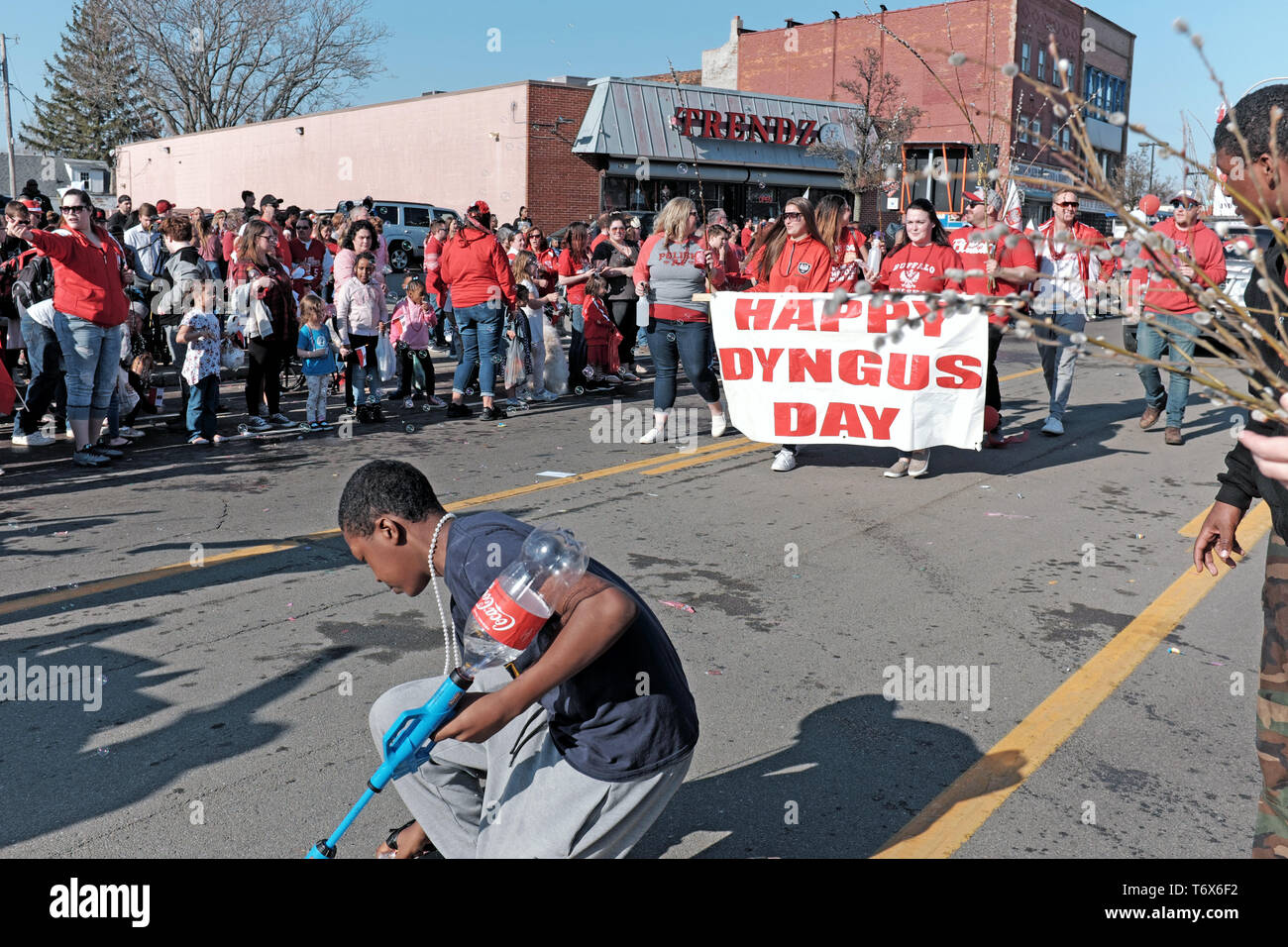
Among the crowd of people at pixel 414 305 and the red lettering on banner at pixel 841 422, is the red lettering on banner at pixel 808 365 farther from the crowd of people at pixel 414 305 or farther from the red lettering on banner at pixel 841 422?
the crowd of people at pixel 414 305

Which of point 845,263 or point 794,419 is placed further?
point 845,263

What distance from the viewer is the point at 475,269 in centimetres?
1088

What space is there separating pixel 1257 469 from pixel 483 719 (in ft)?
6.10

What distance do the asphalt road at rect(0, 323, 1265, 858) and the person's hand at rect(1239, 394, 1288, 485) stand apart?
1.79 metres

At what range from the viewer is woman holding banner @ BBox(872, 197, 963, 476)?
862 centimetres

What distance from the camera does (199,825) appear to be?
353cm

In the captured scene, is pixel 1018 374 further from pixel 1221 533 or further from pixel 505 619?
pixel 505 619

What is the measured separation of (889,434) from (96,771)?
6160mm

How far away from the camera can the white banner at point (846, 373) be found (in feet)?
27.6

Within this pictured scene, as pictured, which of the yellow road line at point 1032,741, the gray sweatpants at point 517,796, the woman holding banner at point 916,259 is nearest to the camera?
the gray sweatpants at point 517,796

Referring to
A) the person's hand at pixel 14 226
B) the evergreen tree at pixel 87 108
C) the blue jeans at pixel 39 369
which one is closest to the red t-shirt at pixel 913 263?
the blue jeans at pixel 39 369

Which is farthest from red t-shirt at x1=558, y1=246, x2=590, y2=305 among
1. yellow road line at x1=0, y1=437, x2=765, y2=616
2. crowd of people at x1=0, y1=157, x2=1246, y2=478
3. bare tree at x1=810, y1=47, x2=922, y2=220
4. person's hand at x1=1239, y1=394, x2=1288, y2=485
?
bare tree at x1=810, y1=47, x2=922, y2=220

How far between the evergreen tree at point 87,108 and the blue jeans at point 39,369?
162 ft

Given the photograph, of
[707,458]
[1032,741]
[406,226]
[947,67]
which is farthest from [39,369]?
[947,67]
